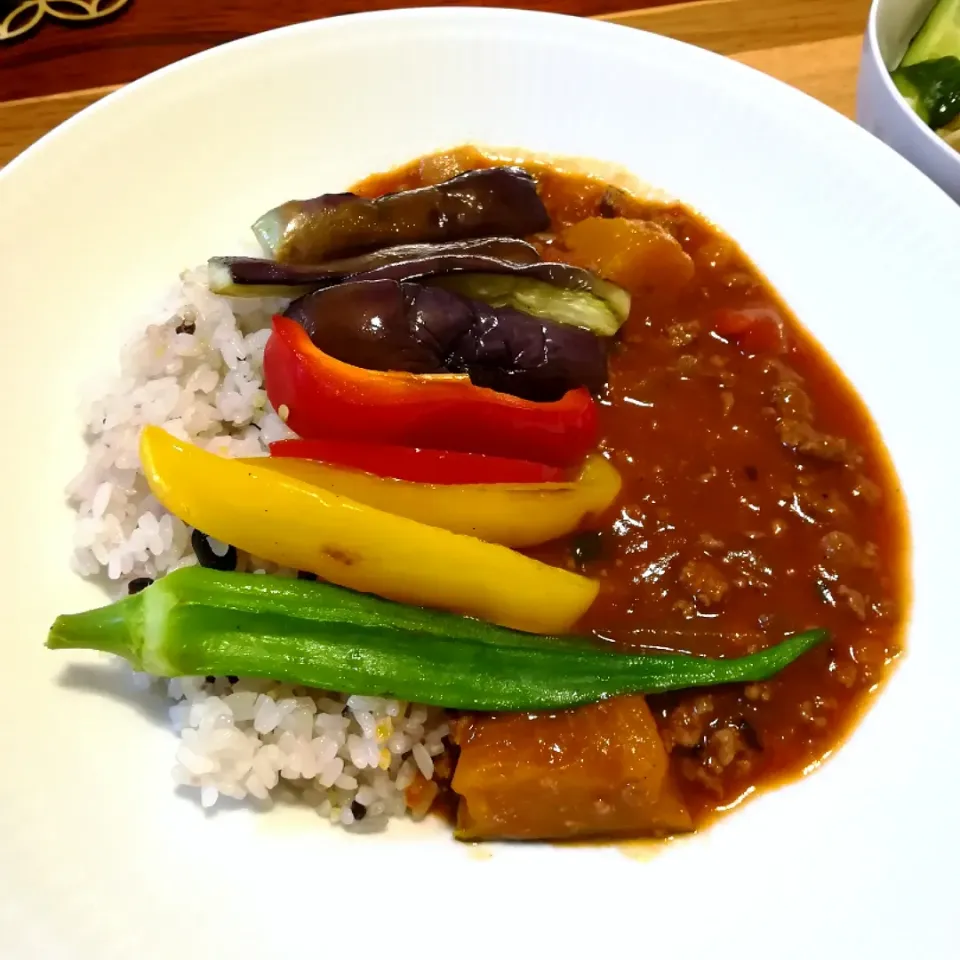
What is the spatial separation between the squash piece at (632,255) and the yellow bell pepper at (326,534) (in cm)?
122

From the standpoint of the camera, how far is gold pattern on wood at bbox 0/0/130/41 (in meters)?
3.84

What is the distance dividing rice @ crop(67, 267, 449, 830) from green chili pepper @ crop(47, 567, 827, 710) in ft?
0.52

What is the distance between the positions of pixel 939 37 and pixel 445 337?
2401mm

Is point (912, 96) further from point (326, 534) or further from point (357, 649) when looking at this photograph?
point (357, 649)

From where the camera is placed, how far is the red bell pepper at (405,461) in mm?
2412

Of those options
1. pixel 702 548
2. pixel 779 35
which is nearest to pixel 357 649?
pixel 702 548

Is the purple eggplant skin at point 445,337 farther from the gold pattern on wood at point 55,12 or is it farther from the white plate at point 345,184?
the gold pattern on wood at point 55,12

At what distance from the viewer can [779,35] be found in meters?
3.89

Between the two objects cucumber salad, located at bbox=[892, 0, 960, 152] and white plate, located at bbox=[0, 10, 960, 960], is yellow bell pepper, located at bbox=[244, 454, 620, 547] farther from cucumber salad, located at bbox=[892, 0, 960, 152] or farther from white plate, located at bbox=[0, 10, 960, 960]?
cucumber salad, located at bbox=[892, 0, 960, 152]

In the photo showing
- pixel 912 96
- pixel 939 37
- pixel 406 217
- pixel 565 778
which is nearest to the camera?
pixel 565 778

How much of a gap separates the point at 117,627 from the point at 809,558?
77.8 inches

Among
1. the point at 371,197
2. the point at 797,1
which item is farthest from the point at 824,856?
the point at 797,1

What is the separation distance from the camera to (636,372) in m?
2.99

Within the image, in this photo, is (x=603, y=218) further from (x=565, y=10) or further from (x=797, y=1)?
(x=797, y=1)
